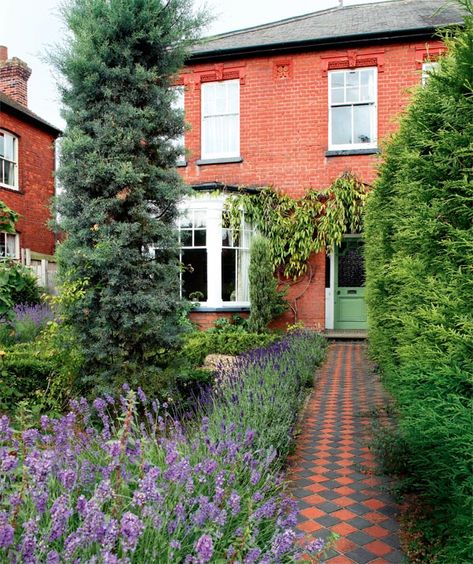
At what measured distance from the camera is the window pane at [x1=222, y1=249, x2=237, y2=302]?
471 inches

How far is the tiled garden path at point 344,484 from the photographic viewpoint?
2857mm

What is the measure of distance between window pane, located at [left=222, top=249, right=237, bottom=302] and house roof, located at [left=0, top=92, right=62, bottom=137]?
8.65 meters

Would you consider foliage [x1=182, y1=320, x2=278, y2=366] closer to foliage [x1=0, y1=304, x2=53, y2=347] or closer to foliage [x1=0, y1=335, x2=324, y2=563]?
foliage [x1=0, y1=304, x2=53, y2=347]

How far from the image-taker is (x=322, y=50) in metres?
12.1

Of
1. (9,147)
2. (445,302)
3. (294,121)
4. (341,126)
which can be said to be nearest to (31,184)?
(9,147)

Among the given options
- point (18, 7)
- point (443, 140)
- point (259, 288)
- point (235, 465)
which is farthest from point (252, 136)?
point (235, 465)

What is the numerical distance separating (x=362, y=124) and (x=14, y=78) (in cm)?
1219

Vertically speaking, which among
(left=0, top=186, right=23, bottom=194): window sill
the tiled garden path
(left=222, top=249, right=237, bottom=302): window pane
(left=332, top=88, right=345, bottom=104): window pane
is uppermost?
(left=332, top=88, right=345, bottom=104): window pane

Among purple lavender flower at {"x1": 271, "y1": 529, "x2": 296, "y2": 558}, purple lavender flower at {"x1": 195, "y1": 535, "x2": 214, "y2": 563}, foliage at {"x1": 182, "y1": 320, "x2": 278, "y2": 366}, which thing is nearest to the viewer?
purple lavender flower at {"x1": 195, "y1": 535, "x2": 214, "y2": 563}

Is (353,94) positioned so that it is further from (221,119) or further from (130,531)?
(130,531)

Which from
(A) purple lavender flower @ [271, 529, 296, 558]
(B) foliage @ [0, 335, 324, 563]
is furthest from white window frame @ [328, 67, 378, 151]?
(A) purple lavender flower @ [271, 529, 296, 558]

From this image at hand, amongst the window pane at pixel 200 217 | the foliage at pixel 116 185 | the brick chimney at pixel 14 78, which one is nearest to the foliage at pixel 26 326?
the foliage at pixel 116 185

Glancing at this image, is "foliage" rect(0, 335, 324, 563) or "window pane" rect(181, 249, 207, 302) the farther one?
"window pane" rect(181, 249, 207, 302)

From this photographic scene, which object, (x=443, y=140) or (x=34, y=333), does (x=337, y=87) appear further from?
(x=443, y=140)
